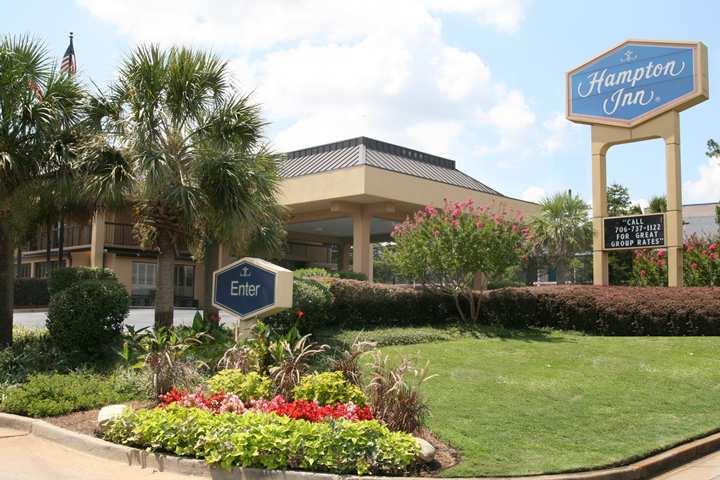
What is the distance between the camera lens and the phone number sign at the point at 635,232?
18.9 metres

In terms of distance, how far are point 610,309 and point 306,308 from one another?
7737 millimetres

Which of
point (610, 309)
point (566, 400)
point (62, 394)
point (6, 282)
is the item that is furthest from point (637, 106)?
point (62, 394)

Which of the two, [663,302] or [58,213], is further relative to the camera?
[663,302]

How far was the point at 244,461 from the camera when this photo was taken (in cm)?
652

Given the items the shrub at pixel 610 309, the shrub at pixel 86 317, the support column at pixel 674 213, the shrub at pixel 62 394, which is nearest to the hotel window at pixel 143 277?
the shrub at pixel 610 309

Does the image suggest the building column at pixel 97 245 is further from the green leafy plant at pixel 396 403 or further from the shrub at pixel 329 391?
the green leafy plant at pixel 396 403

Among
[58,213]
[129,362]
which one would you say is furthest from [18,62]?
[129,362]

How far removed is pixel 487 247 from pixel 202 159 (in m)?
7.93

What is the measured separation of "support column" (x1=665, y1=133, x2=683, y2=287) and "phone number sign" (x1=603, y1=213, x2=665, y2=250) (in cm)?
22

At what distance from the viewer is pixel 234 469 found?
6.56 metres

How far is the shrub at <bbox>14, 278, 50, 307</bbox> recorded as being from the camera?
30312 mm

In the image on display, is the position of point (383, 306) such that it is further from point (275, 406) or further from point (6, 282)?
point (275, 406)

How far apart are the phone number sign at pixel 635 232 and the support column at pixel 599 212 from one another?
222mm

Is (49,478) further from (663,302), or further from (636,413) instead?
(663,302)
